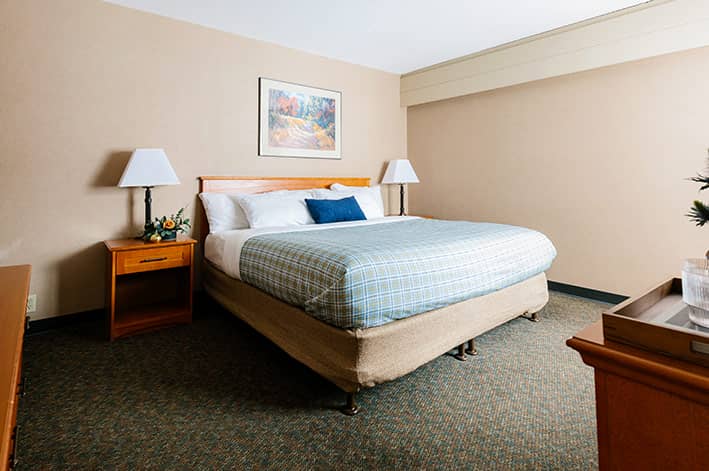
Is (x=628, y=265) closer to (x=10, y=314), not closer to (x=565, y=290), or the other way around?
(x=565, y=290)

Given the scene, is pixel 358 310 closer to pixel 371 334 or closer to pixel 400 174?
pixel 371 334

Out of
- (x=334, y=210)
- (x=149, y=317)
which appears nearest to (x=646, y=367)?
(x=334, y=210)

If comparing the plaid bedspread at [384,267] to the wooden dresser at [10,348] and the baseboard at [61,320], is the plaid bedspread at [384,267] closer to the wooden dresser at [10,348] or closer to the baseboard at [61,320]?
the wooden dresser at [10,348]

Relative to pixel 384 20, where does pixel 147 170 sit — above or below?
below

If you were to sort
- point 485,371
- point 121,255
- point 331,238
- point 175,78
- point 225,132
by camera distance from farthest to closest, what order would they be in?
1. point 225,132
2. point 175,78
3. point 121,255
4. point 331,238
5. point 485,371

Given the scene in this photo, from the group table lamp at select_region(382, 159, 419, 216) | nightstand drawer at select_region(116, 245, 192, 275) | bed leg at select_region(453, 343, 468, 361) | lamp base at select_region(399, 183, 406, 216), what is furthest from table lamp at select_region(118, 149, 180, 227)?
lamp base at select_region(399, 183, 406, 216)

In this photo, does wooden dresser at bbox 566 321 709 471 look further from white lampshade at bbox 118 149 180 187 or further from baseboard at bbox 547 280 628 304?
baseboard at bbox 547 280 628 304

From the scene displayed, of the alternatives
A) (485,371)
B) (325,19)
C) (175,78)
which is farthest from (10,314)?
(325,19)

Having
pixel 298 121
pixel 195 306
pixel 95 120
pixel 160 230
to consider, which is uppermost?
pixel 298 121

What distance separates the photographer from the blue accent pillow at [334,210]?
3361mm

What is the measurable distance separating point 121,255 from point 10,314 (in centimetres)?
148

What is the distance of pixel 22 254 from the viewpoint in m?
2.68

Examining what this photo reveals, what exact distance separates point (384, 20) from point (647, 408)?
3.44 meters

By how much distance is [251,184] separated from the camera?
3.68m
